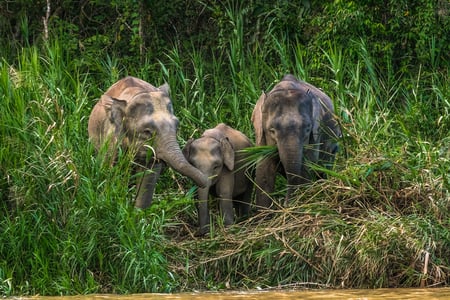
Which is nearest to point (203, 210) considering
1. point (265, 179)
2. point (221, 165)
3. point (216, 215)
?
Answer: point (216, 215)

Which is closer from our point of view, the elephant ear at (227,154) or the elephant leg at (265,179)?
the elephant ear at (227,154)

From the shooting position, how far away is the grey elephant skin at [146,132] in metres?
10.8

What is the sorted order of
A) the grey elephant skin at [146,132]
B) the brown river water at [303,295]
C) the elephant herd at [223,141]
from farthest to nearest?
the elephant herd at [223,141] < the grey elephant skin at [146,132] < the brown river water at [303,295]

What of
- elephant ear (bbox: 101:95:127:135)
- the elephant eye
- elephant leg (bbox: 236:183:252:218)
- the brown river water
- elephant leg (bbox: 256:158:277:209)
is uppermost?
elephant ear (bbox: 101:95:127:135)

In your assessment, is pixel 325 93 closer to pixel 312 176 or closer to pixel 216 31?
pixel 312 176

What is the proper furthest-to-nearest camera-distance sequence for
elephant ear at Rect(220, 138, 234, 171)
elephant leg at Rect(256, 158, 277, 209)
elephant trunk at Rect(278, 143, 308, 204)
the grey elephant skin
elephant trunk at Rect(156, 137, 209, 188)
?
elephant leg at Rect(256, 158, 277, 209), elephant ear at Rect(220, 138, 234, 171), elephant trunk at Rect(278, 143, 308, 204), the grey elephant skin, elephant trunk at Rect(156, 137, 209, 188)

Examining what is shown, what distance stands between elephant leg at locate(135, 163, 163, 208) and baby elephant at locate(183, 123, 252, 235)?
1.22ft

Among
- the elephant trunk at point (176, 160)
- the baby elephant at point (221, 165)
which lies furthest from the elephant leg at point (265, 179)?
the elephant trunk at point (176, 160)

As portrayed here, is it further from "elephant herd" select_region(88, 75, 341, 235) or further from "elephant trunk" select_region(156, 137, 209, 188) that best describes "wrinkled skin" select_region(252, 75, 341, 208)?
"elephant trunk" select_region(156, 137, 209, 188)

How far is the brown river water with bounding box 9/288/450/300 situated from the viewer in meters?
8.75

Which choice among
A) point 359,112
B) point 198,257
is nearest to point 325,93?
point 359,112

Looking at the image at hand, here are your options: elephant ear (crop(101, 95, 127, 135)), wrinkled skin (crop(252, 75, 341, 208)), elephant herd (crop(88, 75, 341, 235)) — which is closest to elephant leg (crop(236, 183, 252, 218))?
elephant herd (crop(88, 75, 341, 235))

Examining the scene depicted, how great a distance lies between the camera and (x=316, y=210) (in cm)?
1049

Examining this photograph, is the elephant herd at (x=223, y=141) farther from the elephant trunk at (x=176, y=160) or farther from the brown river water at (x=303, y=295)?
the brown river water at (x=303, y=295)
